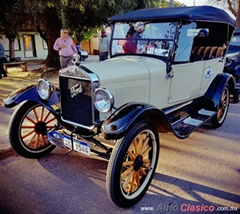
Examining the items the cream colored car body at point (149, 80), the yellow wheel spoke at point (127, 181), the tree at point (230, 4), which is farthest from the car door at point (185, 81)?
the tree at point (230, 4)

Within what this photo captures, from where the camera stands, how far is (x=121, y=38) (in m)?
3.72

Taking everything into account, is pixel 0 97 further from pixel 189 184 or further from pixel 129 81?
pixel 189 184

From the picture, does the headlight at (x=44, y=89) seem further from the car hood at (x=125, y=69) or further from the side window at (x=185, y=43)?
the side window at (x=185, y=43)

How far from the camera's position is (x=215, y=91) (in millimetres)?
4242

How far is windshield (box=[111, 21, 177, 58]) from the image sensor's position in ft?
10.9

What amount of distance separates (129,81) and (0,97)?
5176 millimetres

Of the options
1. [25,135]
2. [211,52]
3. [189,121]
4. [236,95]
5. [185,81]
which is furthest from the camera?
[236,95]

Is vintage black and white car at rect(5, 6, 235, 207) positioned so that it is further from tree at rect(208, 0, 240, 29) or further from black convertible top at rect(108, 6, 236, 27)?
tree at rect(208, 0, 240, 29)

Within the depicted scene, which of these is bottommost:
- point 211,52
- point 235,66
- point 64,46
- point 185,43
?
point 235,66

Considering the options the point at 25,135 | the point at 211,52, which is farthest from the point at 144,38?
the point at 25,135

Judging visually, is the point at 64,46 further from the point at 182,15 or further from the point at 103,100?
the point at 103,100

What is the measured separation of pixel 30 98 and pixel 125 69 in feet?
4.23

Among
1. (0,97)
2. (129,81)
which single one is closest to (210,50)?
(129,81)

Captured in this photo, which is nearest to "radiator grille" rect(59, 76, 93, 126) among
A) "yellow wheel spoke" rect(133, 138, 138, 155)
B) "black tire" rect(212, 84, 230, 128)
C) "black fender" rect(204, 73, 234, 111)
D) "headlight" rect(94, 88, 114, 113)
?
"headlight" rect(94, 88, 114, 113)
